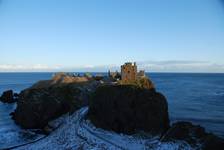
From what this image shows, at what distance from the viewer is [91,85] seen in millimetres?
56781

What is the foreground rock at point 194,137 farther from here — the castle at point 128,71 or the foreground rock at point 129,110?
the castle at point 128,71

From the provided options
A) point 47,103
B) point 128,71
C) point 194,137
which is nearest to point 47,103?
point 47,103

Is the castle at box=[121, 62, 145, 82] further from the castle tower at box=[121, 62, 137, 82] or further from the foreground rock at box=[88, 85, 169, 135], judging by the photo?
the foreground rock at box=[88, 85, 169, 135]

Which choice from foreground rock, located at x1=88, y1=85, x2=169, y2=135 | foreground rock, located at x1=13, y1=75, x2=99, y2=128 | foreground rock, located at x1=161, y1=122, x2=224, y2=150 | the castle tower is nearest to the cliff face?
foreground rock, located at x1=13, y1=75, x2=99, y2=128

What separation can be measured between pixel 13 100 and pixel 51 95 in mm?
→ 37370

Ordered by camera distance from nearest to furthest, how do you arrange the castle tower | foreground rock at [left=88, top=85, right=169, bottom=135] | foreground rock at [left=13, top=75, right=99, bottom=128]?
foreground rock at [left=88, top=85, right=169, bottom=135] → foreground rock at [left=13, top=75, right=99, bottom=128] → the castle tower

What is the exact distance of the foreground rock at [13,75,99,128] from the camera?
4894cm

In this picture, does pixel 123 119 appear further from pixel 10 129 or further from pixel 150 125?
pixel 10 129

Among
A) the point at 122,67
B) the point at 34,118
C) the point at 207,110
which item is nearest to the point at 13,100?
the point at 122,67

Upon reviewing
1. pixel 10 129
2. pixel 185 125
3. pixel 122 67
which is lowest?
pixel 10 129

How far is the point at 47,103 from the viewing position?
50.0 metres

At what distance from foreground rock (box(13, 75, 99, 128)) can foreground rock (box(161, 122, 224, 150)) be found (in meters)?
20.2

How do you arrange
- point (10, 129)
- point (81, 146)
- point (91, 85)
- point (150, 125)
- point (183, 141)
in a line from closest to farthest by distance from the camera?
point (183, 141)
point (81, 146)
point (150, 125)
point (10, 129)
point (91, 85)

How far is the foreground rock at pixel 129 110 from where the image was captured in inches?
1497
